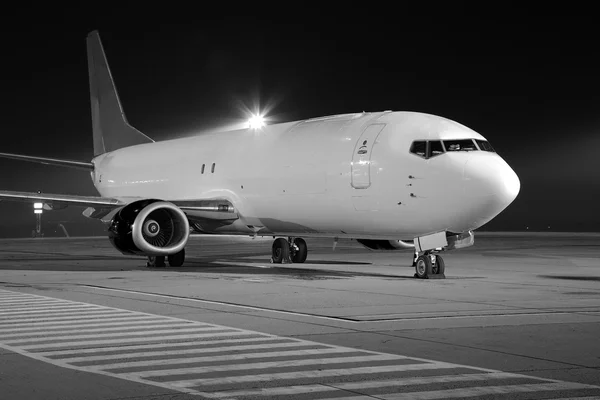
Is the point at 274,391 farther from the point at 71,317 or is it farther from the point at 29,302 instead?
the point at 29,302

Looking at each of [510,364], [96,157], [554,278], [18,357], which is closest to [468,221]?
[554,278]

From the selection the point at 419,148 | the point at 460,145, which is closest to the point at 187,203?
the point at 419,148

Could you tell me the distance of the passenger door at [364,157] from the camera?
18312mm

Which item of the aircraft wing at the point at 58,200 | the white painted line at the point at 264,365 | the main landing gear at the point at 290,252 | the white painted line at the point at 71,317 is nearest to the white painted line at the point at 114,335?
the white painted line at the point at 71,317

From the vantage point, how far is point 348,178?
18.7 metres

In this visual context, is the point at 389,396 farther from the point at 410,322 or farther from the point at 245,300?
the point at 245,300

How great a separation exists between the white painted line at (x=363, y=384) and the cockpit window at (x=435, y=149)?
35.1ft

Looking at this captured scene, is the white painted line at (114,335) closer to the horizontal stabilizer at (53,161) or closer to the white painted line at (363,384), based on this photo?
the white painted line at (363,384)

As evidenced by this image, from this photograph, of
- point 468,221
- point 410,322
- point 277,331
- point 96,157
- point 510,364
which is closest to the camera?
point 510,364

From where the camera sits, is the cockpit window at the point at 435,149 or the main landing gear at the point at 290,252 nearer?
the cockpit window at the point at 435,149

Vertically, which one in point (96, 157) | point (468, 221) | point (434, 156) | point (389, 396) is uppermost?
point (96, 157)

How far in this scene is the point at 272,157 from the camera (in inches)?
850

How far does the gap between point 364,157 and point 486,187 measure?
3003 millimetres

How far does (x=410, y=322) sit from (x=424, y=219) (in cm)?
718
